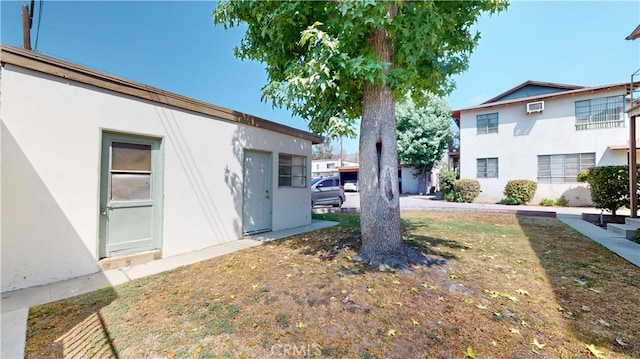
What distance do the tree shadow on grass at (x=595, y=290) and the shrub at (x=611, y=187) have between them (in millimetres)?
3583

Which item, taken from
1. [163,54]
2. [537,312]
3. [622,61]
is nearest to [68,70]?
[537,312]

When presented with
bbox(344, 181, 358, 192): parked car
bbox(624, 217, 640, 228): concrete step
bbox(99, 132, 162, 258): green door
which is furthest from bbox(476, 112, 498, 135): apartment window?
bbox(99, 132, 162, 258): green door

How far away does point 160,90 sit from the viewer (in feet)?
14.4

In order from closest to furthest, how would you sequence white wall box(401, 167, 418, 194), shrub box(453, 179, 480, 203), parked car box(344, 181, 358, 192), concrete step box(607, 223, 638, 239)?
1. concrete step box(607, 223, 638, 239)
2. shrub box(453, 179, 480, 203)
3. white wall box(401, 167, 418, 194)
4. parked car box(344, 181, 358, 192)

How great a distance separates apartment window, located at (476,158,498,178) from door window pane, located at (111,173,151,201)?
1625cm

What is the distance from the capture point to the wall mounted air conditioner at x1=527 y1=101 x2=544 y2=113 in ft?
42.0

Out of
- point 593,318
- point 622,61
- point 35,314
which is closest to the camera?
point 593,318

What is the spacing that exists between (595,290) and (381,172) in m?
2.90

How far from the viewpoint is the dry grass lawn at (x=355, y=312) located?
205 cm

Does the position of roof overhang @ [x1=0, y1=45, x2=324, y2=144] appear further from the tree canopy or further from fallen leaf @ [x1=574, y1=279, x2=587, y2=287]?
fallen leaf @ [x1=574, y1=279, x2=587, y2=287]

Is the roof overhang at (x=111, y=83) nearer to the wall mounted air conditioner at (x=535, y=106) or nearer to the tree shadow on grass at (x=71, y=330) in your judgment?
the tree shadow on grass at (x=71, y=330)

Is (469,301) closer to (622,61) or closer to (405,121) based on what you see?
(622,61)

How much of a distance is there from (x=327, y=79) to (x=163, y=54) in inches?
455

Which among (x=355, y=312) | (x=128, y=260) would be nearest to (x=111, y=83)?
(x=128, y=260)
